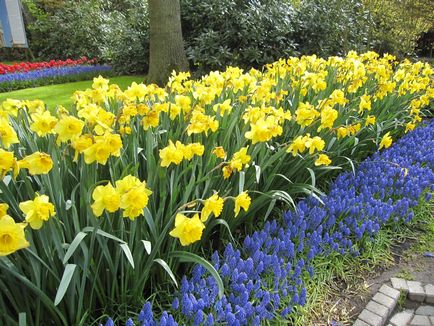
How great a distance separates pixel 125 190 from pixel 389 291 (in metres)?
1.65

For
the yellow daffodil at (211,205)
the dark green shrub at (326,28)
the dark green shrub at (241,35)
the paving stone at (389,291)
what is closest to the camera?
the yellow daffodil at (211,205)

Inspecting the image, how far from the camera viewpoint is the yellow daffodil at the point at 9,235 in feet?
3.56

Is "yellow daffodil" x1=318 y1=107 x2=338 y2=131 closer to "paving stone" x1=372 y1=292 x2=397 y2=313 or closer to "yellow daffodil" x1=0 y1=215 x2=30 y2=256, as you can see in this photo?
"paving stone" x1=372 y1=292 x2=397 y2=313

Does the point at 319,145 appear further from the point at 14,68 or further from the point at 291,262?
the point at 14,68

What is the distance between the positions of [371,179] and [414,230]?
1.51 feet

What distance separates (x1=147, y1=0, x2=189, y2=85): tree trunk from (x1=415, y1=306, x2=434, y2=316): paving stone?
471 centimetres

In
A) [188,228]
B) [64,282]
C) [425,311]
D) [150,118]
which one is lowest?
[425,311]

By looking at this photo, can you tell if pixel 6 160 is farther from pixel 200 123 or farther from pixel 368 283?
pixel 368 283

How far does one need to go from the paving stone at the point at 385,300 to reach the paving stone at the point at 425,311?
0.57ft

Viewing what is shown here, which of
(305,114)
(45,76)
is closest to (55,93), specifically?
(45,76)

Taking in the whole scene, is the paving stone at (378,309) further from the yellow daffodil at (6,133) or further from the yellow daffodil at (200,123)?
the yellow daffodil at (6,133)

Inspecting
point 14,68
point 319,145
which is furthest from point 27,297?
point 14,68

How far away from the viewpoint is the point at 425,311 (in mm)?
2172

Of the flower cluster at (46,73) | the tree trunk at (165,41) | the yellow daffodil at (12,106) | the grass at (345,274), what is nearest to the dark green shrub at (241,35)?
the tree trunk at (165,41)
